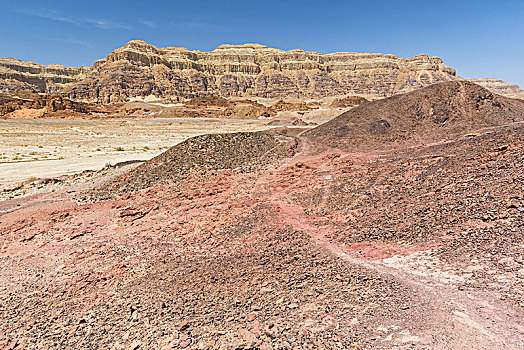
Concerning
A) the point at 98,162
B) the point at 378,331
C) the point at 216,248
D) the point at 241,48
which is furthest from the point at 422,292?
the point at 241,48

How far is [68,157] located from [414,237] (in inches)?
1169

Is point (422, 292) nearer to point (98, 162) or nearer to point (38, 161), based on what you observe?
point (98, 162)

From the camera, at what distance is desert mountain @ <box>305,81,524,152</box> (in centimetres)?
1738

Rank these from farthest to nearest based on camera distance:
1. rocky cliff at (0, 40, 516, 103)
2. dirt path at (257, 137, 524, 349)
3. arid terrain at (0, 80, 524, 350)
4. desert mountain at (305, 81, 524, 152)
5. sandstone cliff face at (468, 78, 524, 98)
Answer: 1. sandstone cliff face at (468, 78, 524, 98)
2. rocky cliff at (0, 40, 516, 103)
3. desert mountain at (305, 81, 524, 152)
4. arid terrain at (0, 80, 524, 350)
5. dirt path at (257, 137, 524, 349)

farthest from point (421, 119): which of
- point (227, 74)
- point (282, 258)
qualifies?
point (227, 74)

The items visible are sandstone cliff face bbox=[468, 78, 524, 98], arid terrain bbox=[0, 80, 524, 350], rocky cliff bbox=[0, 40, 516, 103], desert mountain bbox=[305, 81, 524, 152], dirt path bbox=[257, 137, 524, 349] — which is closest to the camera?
dirt path bbox=[257, 137, 524, 349]

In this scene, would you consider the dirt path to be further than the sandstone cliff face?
No

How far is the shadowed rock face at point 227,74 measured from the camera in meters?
135

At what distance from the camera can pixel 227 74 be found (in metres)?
161

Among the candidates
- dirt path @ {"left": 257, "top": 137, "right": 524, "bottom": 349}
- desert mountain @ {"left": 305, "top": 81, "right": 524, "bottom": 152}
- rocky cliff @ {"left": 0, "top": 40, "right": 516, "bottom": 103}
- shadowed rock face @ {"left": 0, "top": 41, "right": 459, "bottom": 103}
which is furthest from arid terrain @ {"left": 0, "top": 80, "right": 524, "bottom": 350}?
shadowed rock face @ {"left": 0, "top": 41, "right": 459, "bottom": 103}

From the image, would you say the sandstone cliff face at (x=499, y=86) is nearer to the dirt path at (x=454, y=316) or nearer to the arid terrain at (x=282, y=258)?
the arid terrain at (x=282, y=258)

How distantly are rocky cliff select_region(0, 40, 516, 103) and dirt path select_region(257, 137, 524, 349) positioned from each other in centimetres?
14331

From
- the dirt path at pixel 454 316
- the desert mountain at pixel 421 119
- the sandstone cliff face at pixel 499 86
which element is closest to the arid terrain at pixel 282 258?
the dirt path at pixel 454 316

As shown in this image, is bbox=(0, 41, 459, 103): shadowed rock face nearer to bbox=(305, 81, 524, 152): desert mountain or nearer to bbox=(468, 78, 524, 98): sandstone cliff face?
bbox=(468, 78, 524, 98): sandstone cliff face
